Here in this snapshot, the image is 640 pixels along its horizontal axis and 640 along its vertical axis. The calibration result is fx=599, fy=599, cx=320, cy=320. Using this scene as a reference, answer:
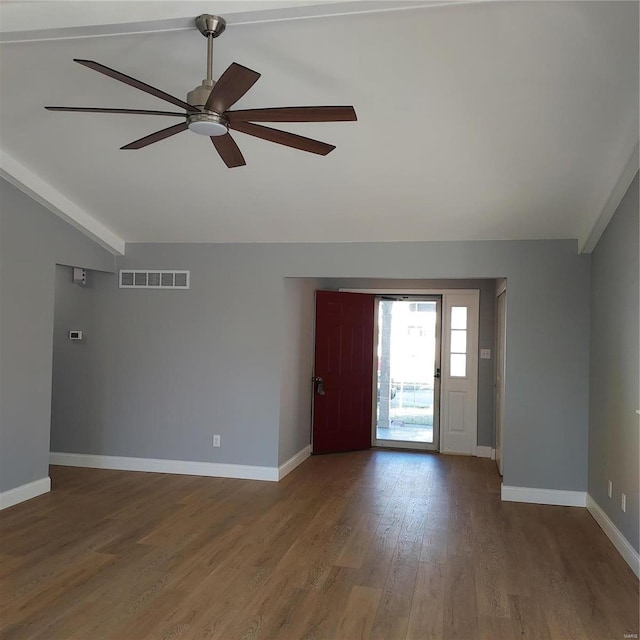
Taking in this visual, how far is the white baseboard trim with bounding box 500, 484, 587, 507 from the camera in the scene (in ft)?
16.6

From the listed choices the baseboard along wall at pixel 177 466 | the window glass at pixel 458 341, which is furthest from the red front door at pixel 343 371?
the window glass at pixel 458 341

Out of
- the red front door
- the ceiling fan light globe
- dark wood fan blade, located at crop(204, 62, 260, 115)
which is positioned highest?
dark wood fan blade, located at crop(204, 62, 260, 115)

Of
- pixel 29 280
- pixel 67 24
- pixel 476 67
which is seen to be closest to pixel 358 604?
pixel 476 67

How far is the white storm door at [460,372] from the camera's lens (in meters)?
7.30

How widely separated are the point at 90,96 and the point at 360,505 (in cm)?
365

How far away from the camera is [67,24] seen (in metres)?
2.95

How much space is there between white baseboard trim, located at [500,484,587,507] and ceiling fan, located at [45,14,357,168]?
3621 mm

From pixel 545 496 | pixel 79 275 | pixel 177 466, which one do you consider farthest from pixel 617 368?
pixel 79 275

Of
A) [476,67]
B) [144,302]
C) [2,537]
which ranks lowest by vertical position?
[2,537]

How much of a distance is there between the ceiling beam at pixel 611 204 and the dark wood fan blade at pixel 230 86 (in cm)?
247

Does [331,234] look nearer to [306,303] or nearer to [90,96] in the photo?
[306,303]

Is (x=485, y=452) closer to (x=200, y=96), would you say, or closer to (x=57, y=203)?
(x=57, y=203)

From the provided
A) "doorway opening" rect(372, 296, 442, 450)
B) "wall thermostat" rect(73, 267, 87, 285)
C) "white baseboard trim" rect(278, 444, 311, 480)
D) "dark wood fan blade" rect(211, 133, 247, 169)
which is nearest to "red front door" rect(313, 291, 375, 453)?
"white baseboard trim" rect(278, 444, 311, 480)

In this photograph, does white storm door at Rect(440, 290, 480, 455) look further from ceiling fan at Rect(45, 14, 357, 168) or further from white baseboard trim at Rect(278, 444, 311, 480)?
ceiling fan at Rect(45, 14, 357, 168)
